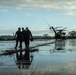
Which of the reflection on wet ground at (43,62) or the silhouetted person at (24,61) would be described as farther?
the silhouetted person at (24,61)

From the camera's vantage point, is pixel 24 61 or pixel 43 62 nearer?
pixel 43 62

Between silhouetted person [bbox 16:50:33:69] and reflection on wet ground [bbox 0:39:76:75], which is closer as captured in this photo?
reflection on wet ground [bbox 0:39:76:75]

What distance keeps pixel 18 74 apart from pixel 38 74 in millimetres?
655

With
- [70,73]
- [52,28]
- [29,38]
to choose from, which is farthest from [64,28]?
[70,73]

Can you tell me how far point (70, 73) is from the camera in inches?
457

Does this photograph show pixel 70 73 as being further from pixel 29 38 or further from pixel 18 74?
pixel 29 38

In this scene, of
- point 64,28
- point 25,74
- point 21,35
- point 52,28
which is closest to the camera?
point 25,74

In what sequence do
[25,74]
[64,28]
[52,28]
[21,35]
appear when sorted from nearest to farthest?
[25,74] → [21,35] → [52,28] → [64,28]

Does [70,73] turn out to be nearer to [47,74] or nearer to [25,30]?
[47,74]

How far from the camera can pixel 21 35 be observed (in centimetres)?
2656

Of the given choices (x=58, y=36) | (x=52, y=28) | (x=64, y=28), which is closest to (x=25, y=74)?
(x=58, y=36)

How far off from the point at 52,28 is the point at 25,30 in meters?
152

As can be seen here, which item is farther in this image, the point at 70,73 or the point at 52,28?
the point at 52,28

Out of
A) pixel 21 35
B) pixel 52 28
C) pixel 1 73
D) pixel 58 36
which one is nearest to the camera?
pixel 1 73
